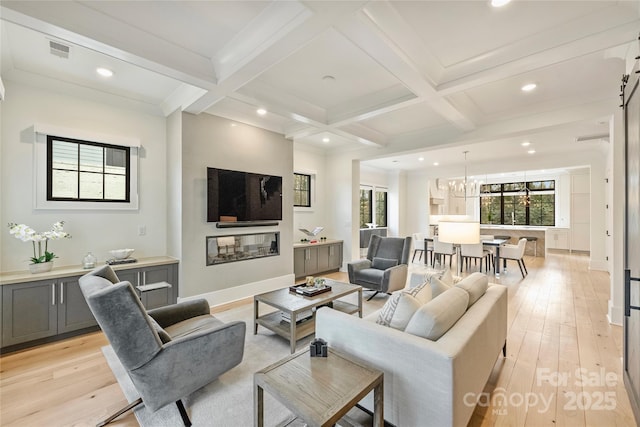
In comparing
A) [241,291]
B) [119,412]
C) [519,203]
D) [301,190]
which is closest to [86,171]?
[241,291]

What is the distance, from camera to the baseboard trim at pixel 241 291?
405 centimetres

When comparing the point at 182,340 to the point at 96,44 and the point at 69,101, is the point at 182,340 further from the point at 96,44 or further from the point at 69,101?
the point at 69,101

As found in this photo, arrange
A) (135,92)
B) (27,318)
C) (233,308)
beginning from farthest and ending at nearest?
1. (233,308)
2. (135,92)
3. (27,318)

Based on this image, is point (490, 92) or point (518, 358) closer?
point (518, 358)

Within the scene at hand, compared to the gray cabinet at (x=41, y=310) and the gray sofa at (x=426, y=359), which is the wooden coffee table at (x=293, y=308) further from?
the gray cabinet at (x=41, y=310)

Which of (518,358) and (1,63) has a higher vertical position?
(1,63)

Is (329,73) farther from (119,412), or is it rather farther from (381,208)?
(381,208)

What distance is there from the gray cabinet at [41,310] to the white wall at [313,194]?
3.64 metres

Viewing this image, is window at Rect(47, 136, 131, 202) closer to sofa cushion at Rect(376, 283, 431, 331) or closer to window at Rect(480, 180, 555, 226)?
sofa cushion at Rect(376, 283, 431, 331)

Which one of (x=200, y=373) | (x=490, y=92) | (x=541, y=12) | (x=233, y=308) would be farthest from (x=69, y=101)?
(x=490, y=92)

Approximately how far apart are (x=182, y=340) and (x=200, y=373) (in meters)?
0.29

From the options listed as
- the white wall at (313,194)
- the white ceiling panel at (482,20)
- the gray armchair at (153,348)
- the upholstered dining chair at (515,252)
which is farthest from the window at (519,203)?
the gray armchair at (153,348)

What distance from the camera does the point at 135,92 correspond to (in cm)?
355

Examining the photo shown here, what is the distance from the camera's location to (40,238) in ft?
9.51
